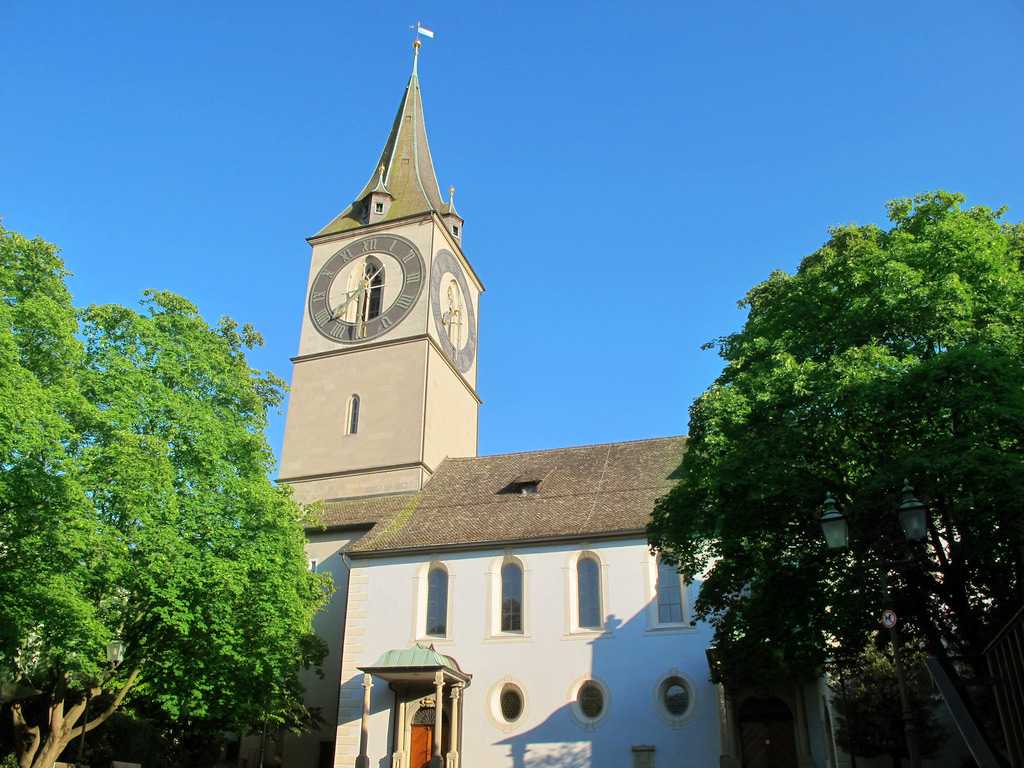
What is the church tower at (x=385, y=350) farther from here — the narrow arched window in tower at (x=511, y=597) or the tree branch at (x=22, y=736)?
the tree branch at (x=22, y=736)

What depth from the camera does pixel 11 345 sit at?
54.9 feet

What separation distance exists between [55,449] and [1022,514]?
651 inches

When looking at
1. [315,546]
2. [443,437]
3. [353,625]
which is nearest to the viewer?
[353,625]

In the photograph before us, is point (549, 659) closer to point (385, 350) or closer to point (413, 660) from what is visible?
point (413, 660)

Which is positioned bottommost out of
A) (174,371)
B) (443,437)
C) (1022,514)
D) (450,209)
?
(1022,514)

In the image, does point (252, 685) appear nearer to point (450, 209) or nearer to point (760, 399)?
point (760, 399)

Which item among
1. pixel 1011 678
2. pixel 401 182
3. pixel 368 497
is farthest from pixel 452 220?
pixel 1011 678

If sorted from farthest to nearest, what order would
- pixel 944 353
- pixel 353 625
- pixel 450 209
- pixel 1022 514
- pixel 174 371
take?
1. pixel 450 209
2. pixel 353 625
3. pixel 174 371
4. pixel 944 353
5. pixel 1022 514

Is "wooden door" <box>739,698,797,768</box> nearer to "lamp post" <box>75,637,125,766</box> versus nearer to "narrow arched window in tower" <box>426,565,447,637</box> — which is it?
"narrow arched window in tower" <box>426,565,447,637</box>

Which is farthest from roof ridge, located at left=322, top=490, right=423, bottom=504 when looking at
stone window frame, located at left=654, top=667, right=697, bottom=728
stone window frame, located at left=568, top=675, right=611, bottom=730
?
stone window frame, located at left=654, top=667, right=697, bottom=728

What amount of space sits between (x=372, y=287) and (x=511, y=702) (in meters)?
20.1

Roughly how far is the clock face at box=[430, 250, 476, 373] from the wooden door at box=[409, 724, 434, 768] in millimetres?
16899

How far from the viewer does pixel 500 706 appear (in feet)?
81.4

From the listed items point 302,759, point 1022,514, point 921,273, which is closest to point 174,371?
point 302,759
